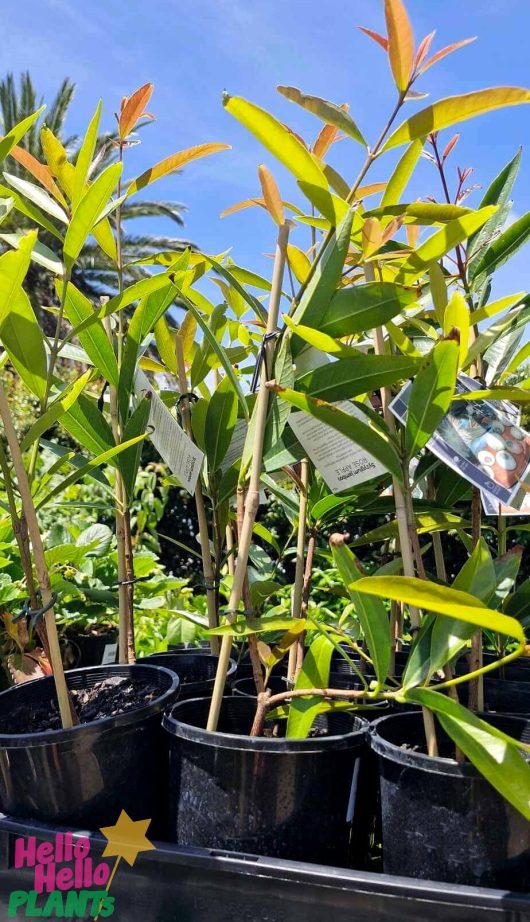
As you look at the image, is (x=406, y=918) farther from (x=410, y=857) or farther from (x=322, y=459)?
(x=322, y=459)

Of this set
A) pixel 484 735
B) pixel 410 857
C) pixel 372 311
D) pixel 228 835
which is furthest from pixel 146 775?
pixel 372 311

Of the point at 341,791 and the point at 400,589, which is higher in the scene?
the point at 400,589

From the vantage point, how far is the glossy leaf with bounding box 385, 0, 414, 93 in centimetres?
65

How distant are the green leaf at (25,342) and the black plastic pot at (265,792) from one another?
1.41 ft

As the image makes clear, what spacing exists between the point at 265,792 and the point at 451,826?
0.59ft

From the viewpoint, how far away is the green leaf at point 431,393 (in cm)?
66

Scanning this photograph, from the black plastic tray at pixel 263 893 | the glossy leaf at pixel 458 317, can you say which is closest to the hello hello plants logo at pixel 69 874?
the black plastic tray at pixel 263 893

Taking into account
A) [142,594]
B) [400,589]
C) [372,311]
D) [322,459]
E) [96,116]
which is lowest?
[142,594]

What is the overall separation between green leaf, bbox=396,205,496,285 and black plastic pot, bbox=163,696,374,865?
501mm

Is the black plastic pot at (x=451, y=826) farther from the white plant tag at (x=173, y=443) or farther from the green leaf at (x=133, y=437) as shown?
the green leaf at (x=133, y=437)

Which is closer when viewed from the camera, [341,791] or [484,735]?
[484,735]

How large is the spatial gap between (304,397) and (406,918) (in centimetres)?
47

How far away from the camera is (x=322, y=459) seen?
0.80m

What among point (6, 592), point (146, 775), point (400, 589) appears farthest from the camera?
point (6, 592)
